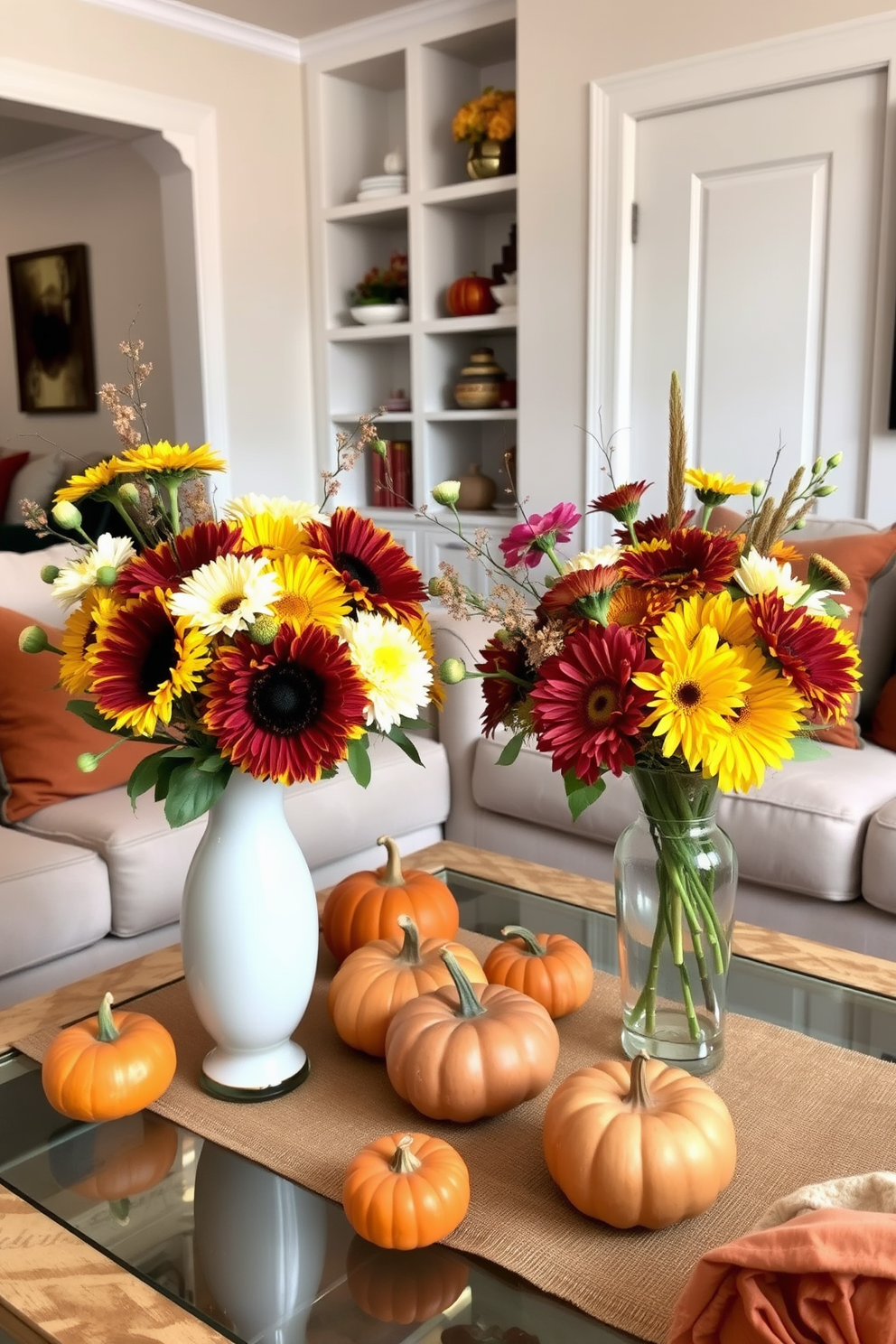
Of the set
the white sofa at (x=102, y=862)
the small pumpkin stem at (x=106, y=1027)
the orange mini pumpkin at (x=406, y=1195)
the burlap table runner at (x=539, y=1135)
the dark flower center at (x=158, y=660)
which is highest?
the dark flower center at (x=158, y=660)

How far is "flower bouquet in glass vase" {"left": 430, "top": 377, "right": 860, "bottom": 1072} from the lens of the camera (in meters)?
0.86

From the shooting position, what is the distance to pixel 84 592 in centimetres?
99

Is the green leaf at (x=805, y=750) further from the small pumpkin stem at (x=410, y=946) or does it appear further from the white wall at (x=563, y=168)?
the white wall at (x=563, y=168)

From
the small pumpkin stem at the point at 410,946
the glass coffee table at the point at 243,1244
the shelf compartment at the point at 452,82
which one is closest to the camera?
the glass coffee table at the point at 243,1244

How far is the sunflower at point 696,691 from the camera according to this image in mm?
851

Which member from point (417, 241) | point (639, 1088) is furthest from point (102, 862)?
point (417, 241)

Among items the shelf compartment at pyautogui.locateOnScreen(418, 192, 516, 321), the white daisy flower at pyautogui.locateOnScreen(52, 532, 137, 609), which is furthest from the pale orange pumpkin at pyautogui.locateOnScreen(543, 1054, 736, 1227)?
the shelf compartment at pyautogui.locateOnScreen(418, 192, 516, 321)

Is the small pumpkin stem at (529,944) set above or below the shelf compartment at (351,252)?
below

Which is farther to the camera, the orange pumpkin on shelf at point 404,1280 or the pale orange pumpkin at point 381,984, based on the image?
the pale orange pumpkin at point 381,984

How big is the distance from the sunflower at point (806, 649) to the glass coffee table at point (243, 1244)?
1.53 ft

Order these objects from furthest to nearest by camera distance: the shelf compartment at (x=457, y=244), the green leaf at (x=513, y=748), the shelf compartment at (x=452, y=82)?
1. the shelf compartment at (x=457, y=244)
2. the shelf compartment at (x=452, y=82)
3. the green leaf at (x=513, y=748)

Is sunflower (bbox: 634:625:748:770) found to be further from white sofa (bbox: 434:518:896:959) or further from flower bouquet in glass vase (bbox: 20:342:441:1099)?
white sofa (bbox: 434:518:896:959)

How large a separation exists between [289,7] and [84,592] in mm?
3801

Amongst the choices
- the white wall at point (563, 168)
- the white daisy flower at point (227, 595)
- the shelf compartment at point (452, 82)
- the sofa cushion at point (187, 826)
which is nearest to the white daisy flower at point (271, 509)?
the white daisy flower at point (227, 595)
